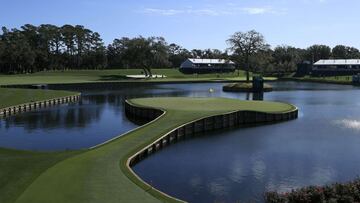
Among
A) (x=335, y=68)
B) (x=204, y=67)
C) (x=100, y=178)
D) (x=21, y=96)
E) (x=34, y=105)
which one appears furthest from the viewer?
(x=204, y=67)

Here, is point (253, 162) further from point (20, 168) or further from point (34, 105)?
point (34, 105)

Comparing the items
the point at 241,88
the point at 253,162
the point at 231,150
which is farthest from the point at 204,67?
the point at 253,162

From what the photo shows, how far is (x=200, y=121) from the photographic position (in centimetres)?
4572

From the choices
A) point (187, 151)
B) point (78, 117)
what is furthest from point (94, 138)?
point (78, 117)

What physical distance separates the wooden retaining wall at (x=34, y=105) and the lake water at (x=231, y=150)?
8.59 ft

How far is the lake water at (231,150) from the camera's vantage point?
2705cm

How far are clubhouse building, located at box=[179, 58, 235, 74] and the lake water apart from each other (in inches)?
5039

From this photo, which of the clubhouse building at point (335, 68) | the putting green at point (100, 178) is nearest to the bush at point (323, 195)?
the putting green at point (100, 178)

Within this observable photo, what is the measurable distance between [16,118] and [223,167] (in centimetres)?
3309

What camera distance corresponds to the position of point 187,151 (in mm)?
36344

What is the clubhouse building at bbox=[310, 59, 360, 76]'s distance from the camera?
170 metres

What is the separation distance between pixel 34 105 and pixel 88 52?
4809 inches

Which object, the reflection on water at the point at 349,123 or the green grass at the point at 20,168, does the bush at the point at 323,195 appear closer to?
the green grass at the point at 20,168

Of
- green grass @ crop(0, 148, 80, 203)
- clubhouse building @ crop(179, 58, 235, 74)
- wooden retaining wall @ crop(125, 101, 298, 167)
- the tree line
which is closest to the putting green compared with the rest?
green grass @ crop(0, 148, 80, 203)
